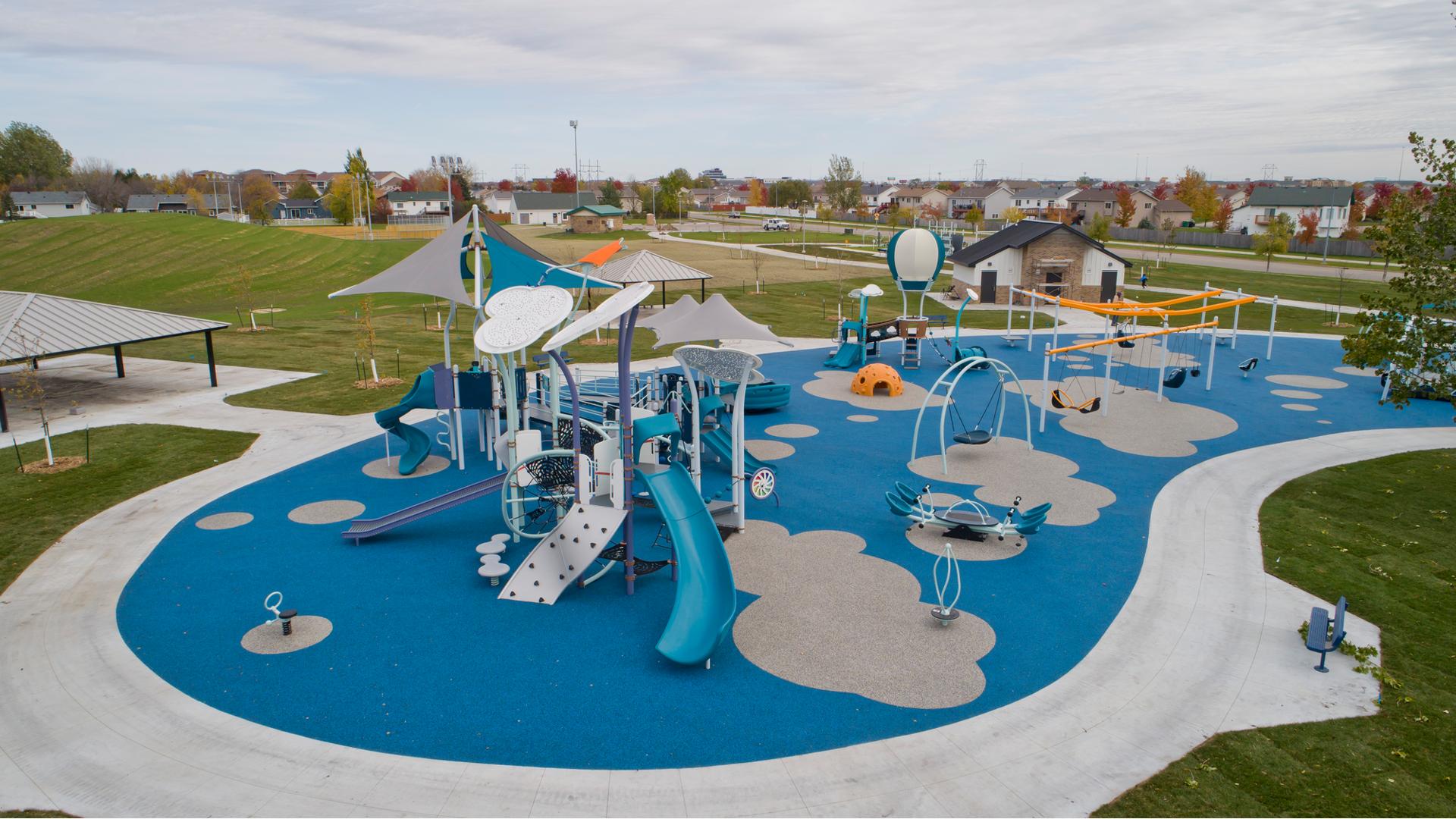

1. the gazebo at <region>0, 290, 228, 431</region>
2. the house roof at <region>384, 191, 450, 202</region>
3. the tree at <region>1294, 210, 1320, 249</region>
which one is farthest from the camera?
the house roof at <region>384, 191, 450, 202</region>

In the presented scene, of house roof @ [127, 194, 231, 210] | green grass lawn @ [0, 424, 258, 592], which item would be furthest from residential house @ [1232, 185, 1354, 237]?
house roof @ [127, 194, 231, 210]

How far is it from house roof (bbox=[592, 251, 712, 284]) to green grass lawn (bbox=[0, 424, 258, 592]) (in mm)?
13095

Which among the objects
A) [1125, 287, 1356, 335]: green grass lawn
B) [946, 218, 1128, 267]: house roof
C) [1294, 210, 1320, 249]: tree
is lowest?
[1125, 287, 1356, 335]: green grass lawn

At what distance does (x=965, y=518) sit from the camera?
14445 millimetres

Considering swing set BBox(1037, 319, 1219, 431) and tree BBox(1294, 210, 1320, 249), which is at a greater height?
tree BBox(1294, 210, 1320, 249)

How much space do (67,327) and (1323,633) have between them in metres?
27.1

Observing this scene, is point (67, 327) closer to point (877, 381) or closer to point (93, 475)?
point (93, 475)

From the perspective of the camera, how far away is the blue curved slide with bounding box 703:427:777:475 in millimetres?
17406

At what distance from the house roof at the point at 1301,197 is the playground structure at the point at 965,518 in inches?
3928

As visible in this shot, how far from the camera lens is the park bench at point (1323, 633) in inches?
402

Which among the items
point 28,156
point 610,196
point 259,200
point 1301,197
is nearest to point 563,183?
point 610,196

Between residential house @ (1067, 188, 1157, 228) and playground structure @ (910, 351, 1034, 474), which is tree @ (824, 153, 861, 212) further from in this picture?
playground structure @ (910, 351, 1034, 474)

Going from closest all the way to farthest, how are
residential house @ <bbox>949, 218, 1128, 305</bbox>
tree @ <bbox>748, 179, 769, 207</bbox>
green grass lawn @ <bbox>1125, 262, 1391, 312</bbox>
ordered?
residential house @ <bbox>949, 218, 1128, 305</bbox> → green grass lawn @ <bbox>1125, 262, 1391, 312</bbox> → tree @ <bbox>748, 179, 769, 207</bbox>

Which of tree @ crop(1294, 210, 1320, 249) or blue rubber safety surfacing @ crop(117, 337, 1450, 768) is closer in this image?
blue rubber safety surfacing @ crop(117, 337, 1450, 768)
